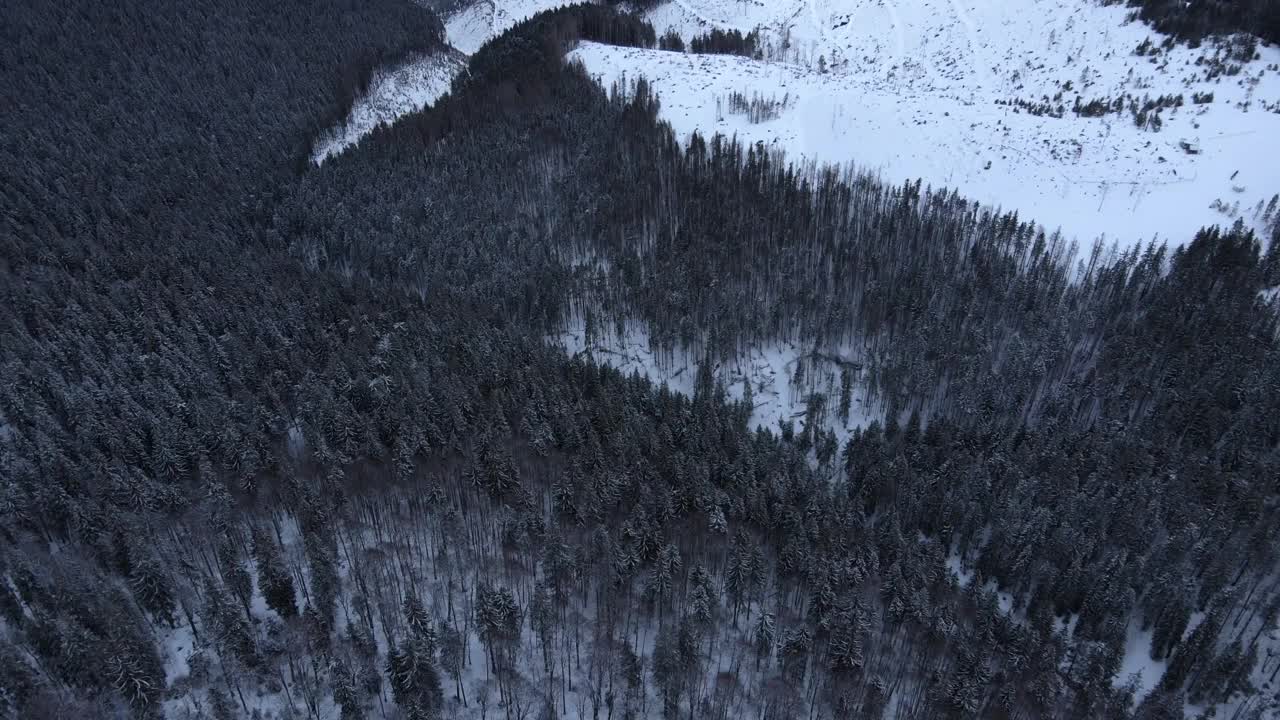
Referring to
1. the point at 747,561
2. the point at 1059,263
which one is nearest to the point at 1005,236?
the point at 1059,263

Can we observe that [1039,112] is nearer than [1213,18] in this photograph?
No

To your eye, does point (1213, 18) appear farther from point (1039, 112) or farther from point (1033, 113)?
point (1033, 113)

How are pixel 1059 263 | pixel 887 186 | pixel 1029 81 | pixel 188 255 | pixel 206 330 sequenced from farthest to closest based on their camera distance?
pixel 1029 81 < pixel 887 186 < pixel 188 255 < pixel 1059 263 < pixel 206 330

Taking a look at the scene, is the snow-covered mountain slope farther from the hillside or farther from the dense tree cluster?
the dense tree cluster

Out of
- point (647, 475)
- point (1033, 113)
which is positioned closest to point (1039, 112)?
point (1033, 113)

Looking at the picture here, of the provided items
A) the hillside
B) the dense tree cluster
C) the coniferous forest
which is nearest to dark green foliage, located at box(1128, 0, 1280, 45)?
the dense tree cluster

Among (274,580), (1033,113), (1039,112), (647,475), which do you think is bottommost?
(274,580)

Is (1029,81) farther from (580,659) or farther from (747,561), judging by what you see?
(580,659)
